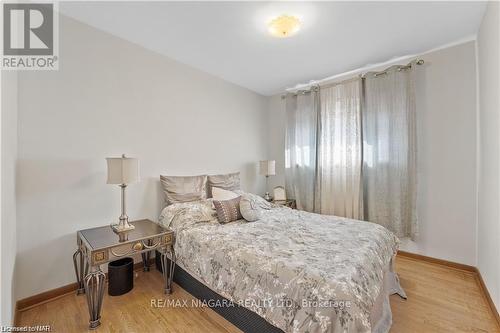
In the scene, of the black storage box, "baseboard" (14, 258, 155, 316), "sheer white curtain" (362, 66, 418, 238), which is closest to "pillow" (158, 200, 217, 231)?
the black storage box

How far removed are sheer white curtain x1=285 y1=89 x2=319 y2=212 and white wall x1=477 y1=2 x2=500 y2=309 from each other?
1.93 meters

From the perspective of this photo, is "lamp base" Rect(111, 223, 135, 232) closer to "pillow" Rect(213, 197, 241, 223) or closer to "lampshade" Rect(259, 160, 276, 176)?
"pillow" Rect(213, 197, 241, 223)

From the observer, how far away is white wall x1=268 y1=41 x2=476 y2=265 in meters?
2.52

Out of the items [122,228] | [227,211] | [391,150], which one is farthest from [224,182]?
[391,150]

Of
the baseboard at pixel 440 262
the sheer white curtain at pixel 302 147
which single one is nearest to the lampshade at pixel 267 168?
the sheer white curtain at pixel 302 147

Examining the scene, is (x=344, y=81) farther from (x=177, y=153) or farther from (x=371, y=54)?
(x=177, y=153)

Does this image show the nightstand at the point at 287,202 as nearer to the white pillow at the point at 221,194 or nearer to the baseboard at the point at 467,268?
the white pillow at the point at 221,194

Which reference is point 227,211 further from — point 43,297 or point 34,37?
point 34,37

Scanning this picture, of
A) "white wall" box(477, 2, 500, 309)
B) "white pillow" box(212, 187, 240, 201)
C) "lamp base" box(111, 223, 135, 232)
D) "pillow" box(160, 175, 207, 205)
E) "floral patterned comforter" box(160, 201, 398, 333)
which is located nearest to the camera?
"floral patterned comforter" box(160, 201, 398, 333)

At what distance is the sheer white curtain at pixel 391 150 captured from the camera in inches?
110

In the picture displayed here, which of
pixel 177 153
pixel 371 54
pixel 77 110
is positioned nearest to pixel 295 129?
pixel 371 54

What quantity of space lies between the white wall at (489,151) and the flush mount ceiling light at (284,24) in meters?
1.57

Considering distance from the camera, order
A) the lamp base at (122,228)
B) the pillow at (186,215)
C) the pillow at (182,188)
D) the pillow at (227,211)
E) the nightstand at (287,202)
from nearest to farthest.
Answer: the lamp base at (122,228) → the pillow at (186,215) → the pillow at (227,211) → the pillow at (182,188) → the nightstand at (287,202)

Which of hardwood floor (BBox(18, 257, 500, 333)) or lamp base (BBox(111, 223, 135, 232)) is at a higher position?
lamp base (BBox(111, 223, 135, 232))
